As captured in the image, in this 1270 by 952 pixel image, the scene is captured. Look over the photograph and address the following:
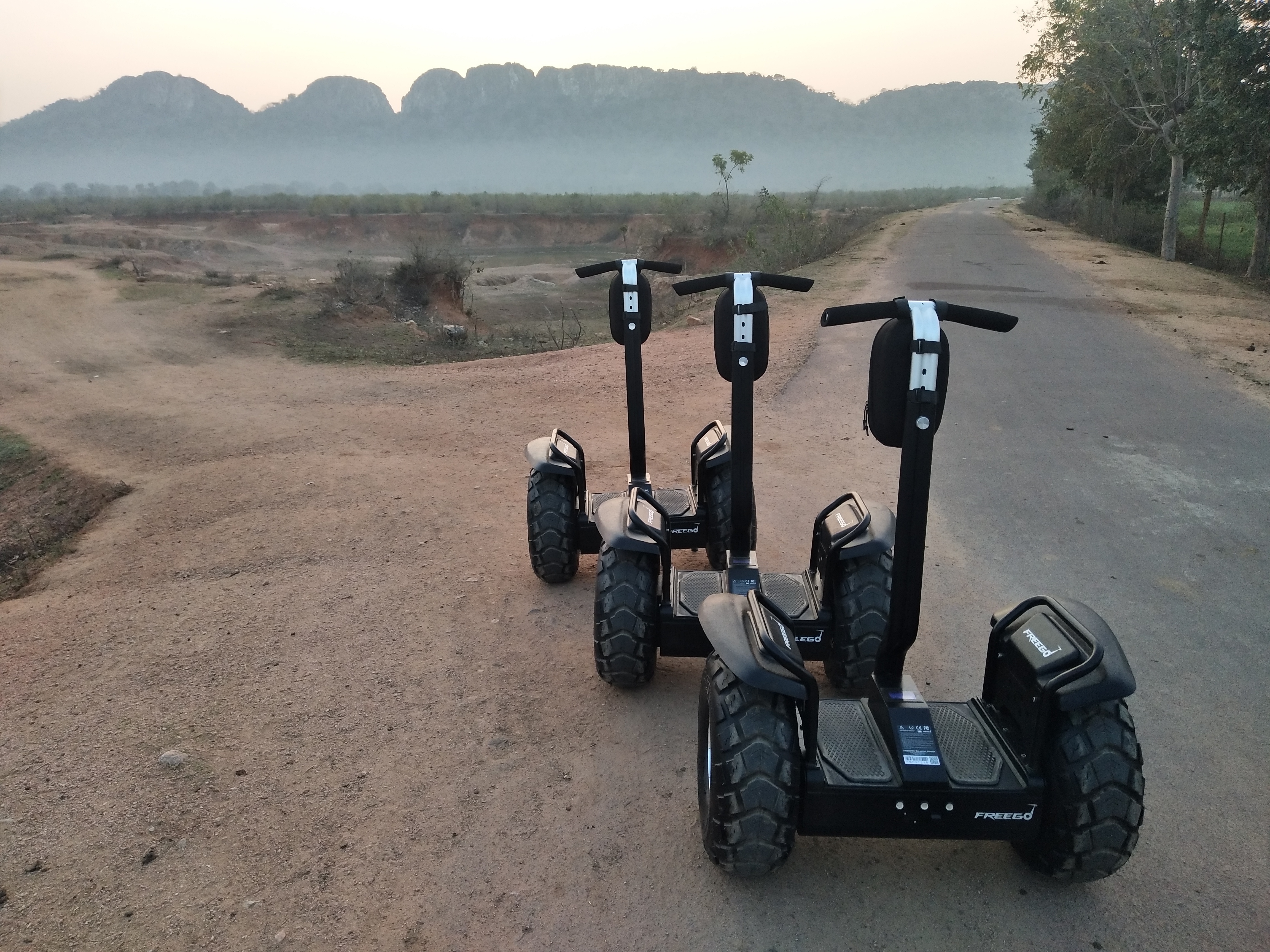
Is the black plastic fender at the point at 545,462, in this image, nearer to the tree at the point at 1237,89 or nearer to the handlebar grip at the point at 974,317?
the handlebar grip at the point at 974,317

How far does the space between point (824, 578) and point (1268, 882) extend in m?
2.04

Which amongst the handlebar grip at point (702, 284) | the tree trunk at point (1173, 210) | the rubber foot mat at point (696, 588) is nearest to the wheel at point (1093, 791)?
the rubber foot mat at point (696, 588)

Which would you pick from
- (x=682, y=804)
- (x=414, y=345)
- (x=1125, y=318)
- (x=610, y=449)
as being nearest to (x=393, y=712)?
(x=682, y=804)

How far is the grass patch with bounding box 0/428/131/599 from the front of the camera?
21.7 feet

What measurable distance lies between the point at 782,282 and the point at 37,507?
7550mm

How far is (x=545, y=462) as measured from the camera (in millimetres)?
5262

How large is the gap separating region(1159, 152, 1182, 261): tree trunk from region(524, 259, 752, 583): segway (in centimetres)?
2200

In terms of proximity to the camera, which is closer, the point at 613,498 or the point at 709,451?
the point at 613,498

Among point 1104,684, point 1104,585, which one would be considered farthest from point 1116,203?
point 1104,684

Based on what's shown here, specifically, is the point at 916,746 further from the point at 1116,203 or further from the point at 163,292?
the point at 1116,203

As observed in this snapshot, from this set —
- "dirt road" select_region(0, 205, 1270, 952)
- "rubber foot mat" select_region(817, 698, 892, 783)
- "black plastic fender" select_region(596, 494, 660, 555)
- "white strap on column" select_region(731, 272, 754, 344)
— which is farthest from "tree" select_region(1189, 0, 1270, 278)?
"rubber foot mat" select_region(817, 698, 892, 783)

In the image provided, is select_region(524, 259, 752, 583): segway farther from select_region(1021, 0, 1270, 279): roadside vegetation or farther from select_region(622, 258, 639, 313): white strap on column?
select_region(1021, 0, 1270, 279): roadside vegetation

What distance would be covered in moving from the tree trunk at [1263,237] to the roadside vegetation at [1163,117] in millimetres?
29

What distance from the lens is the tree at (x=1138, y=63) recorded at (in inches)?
782
